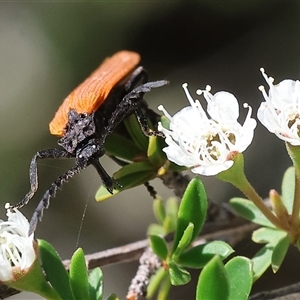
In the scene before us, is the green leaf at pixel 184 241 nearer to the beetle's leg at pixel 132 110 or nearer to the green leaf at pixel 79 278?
the green leaf at pixel 79 278

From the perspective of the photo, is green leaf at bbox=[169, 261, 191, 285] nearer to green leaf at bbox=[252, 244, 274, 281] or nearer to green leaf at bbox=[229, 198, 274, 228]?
green leaf at bbox=[252, 244, 274, 281]

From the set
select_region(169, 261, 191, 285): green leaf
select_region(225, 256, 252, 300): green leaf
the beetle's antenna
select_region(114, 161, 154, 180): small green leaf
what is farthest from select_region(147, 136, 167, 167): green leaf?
select_region(225, 256, 252, 300): green leaf

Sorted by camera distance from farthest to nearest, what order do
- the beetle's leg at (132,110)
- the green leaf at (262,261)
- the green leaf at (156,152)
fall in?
the beetle's leg at (132,110), the green leaf at (156,152), the green leaf at (262,261)

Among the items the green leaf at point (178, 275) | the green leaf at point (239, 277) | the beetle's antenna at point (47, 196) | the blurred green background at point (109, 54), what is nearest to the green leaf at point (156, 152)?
the beetle's antenna at point (47, 196)

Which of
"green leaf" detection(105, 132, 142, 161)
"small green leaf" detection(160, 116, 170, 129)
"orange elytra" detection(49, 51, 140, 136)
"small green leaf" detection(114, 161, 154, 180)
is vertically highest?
"orange elytra" detection(49, 51, 140, 136)

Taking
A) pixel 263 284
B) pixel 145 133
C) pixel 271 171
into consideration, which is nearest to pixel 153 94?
pixel 271 171

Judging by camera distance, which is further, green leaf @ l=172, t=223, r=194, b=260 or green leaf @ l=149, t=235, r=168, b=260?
green leaf @ l=149, t=235, r=168, b=260

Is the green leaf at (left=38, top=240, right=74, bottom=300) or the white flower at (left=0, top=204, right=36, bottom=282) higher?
the white flower at (left=0, top=204, right=36, bottom=282)
